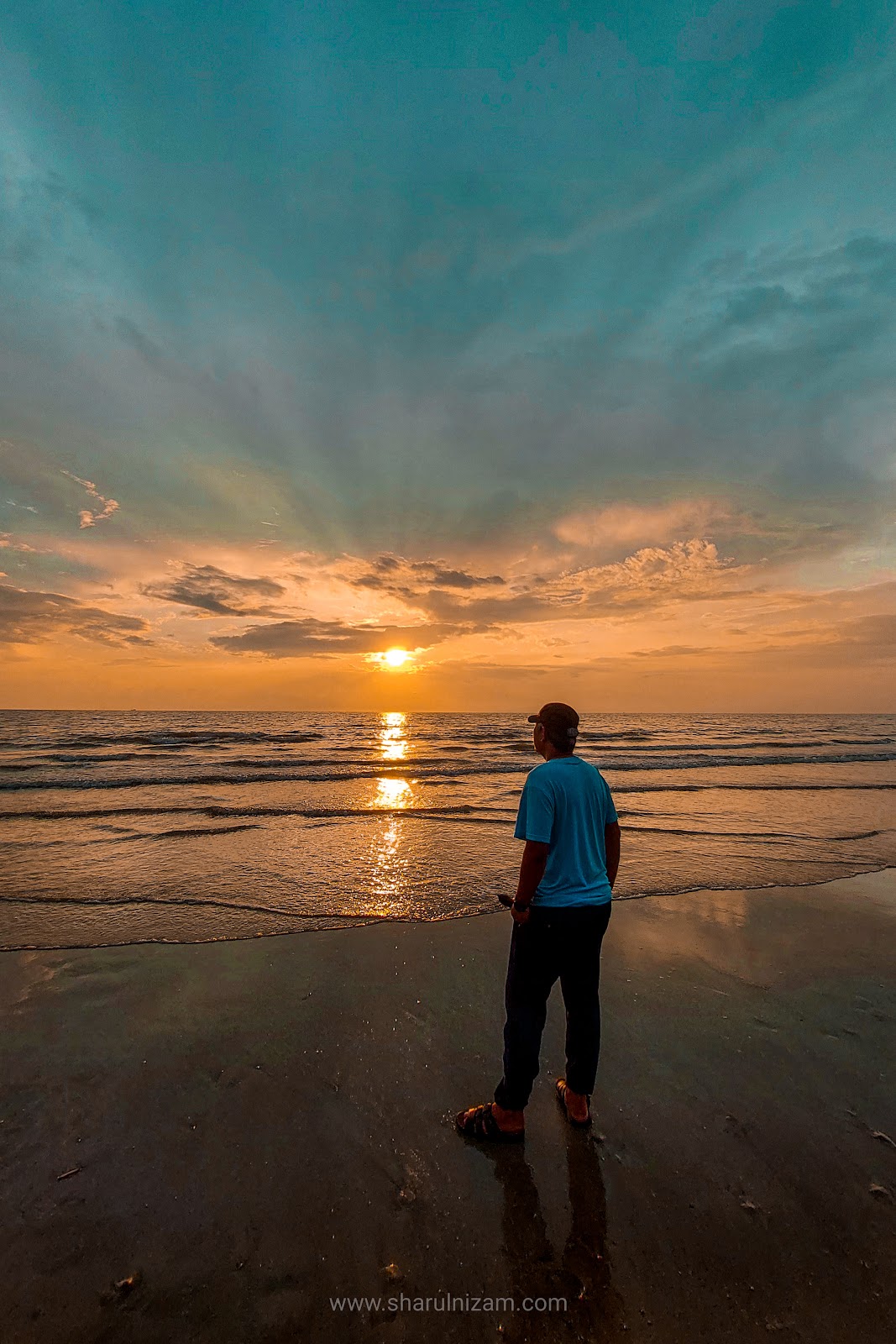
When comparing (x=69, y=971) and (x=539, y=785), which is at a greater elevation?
(x=539, y=785)

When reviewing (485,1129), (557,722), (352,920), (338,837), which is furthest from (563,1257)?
(338,837)

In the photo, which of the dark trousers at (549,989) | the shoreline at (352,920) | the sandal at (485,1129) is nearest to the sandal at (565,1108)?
the dark trousers at (549,989)

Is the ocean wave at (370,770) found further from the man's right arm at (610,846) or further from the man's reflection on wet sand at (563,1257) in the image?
the man's reflection on wet sand at (563,1257)

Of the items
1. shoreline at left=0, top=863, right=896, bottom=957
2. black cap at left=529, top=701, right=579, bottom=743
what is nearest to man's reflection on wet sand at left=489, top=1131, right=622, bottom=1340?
black cap at left=529, top=701, right=579, bottom=743

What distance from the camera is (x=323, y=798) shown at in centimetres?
1623

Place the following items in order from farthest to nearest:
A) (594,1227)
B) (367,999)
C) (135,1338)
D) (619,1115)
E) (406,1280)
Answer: (367,999)
(619,1115)
(594,1227)
(406,1280)
(135,1338)

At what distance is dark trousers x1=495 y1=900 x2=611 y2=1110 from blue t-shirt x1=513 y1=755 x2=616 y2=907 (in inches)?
3.8

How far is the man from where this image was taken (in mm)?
3193

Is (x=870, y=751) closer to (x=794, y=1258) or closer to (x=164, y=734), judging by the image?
(x=794, y=1258)

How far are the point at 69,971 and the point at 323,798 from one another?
36.1ft

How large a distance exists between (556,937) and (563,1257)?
54.9 inches

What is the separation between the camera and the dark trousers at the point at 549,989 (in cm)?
Answer: 321

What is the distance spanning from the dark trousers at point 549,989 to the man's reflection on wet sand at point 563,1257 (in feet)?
1.20

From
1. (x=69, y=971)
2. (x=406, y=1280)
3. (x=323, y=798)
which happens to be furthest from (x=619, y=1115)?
(x=323, y=798)
